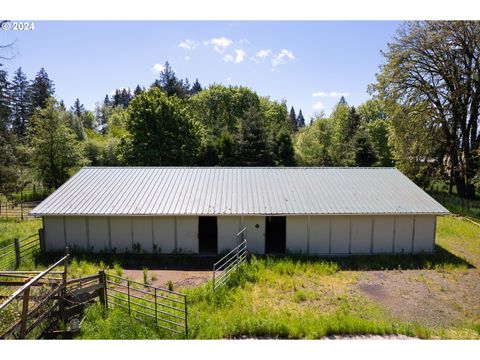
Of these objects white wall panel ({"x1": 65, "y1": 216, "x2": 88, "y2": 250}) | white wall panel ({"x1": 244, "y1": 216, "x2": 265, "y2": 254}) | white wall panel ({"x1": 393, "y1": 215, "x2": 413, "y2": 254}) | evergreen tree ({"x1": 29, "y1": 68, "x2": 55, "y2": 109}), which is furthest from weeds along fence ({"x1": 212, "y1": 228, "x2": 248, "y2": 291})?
evergreen tree ({"x1": 29, "y1": 68, "x2": 55, "y2": 109})

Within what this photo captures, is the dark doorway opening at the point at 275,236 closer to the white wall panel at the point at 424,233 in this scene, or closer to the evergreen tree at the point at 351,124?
the white wall panel at the point at 424,233

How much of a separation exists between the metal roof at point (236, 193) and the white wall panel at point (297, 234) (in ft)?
1.72

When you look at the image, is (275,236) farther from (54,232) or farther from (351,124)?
(351,124)

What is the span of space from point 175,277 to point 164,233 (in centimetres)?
300

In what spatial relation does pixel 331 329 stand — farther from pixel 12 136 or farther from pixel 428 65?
pixel 428 65

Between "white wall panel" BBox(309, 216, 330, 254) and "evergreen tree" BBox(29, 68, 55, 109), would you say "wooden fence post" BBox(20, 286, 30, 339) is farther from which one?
"evergreen tree" BBox(29, 68, 55, 109)

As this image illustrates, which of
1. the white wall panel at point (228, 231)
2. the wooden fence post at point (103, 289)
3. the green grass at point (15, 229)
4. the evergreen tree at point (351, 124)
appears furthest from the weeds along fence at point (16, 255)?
the evergreen tree at point (351, 124)

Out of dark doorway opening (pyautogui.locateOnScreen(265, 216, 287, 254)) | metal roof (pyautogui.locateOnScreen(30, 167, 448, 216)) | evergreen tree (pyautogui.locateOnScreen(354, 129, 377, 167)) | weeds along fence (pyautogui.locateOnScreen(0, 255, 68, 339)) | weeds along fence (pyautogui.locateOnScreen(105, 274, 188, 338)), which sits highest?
evergreen tree (pyautogui.locateOnScreen(354, 129, 377, 167))

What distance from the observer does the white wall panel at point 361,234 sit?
15.5 meters

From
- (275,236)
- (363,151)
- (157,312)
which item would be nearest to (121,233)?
(157,312)

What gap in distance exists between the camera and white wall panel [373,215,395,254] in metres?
15.6

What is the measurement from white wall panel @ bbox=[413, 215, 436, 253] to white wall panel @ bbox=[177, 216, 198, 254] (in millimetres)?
10576
